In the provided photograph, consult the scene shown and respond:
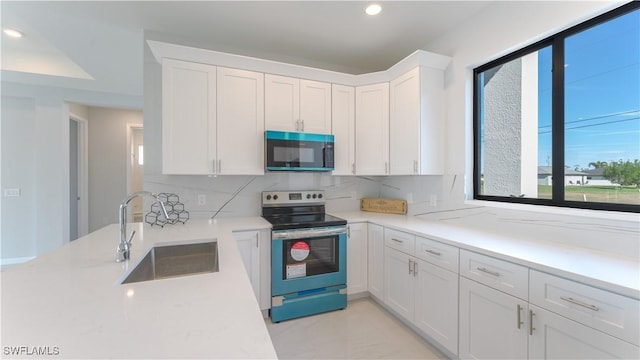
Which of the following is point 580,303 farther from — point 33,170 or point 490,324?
point 33,170

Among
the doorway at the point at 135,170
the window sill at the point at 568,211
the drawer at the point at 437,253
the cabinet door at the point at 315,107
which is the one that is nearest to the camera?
the window sill at the point at 568,211

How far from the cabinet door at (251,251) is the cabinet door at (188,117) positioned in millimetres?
670

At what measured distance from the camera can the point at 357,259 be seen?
2.67 metres

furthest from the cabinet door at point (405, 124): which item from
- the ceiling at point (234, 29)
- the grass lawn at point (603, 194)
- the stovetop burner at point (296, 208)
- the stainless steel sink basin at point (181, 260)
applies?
the stainless steel sink basin at point (181, 260)

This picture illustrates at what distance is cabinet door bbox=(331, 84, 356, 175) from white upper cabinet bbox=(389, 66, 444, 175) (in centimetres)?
50

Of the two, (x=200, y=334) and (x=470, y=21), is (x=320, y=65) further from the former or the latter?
(x=200, y=334)

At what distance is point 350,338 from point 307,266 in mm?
673

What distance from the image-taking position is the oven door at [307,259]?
236cm

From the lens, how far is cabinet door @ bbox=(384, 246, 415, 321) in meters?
2.18

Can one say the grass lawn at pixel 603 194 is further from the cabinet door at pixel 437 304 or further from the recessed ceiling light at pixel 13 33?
the recessed ceiling light at pixel 13 33

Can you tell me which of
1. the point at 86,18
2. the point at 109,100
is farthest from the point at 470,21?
the point at 109,100

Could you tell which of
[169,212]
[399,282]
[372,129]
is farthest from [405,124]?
[169,212]

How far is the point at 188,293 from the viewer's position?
948 millimetres

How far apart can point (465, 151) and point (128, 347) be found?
2560mm
